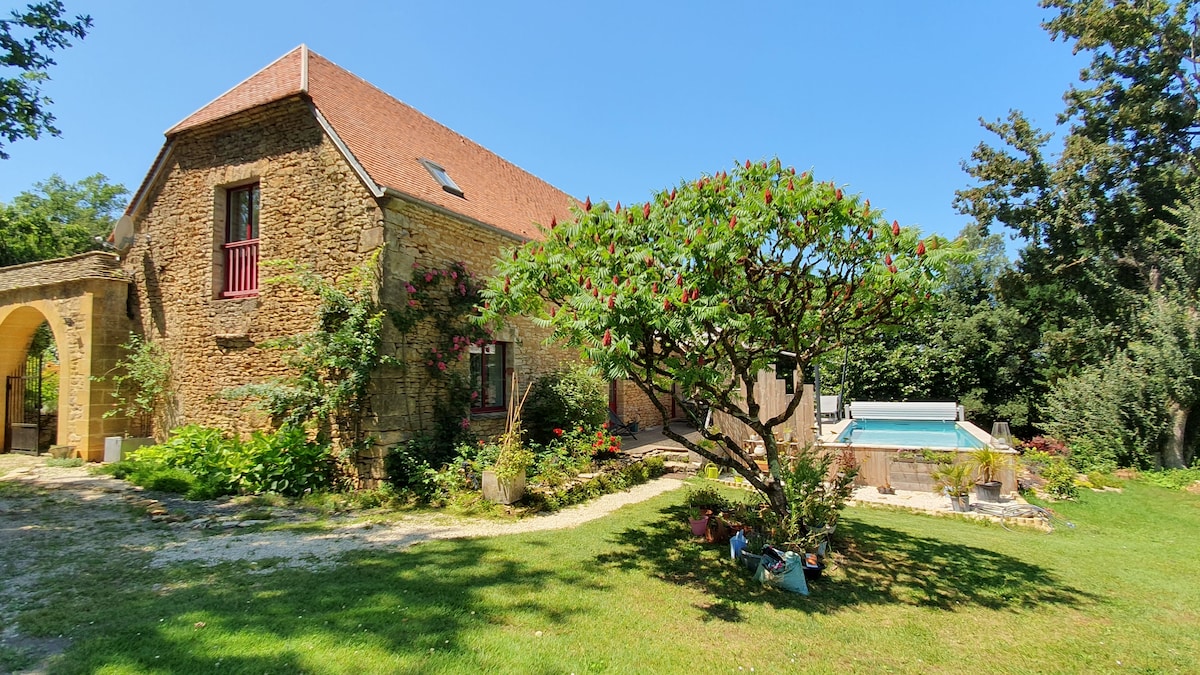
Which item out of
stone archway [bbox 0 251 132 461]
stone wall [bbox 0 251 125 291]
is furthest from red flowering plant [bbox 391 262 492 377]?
stone wall [bbox 0 251 125 291]

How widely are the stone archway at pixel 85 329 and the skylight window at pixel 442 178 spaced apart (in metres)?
6.88

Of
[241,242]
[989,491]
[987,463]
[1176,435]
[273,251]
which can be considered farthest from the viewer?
[1176,435]

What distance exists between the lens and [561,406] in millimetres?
11594

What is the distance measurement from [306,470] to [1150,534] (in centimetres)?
1286

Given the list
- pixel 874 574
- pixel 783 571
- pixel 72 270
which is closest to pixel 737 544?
pixel 783 571

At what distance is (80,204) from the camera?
111ft

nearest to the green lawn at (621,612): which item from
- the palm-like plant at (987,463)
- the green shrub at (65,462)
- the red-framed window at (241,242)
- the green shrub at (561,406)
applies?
the palm-like plant at (987,463)

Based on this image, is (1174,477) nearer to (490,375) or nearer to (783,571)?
(783,571)

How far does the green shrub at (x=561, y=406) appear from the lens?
1155 cm

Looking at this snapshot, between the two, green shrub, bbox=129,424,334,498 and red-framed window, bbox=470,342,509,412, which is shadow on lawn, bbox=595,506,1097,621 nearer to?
red-framed window, bbox=470,342,509,412

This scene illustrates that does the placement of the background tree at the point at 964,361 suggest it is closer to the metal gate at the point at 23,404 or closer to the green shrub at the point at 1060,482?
the green shrub at the point at 1060,482

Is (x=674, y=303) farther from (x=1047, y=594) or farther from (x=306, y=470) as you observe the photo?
(x=306, y=470)

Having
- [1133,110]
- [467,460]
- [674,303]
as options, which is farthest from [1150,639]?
[1133,110]

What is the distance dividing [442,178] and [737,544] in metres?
9.12
